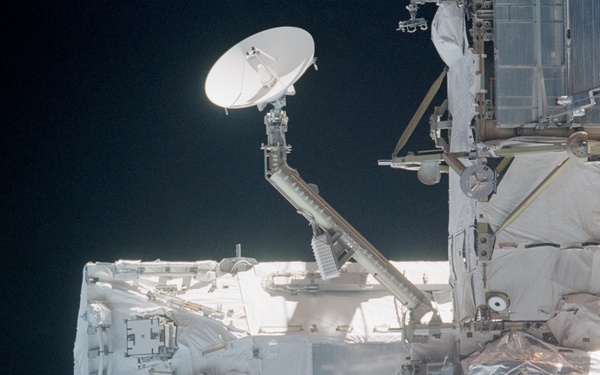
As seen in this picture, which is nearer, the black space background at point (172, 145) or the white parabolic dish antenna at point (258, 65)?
the white parabolic dish antenna at point (258, 65)

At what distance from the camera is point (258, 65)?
20016mm

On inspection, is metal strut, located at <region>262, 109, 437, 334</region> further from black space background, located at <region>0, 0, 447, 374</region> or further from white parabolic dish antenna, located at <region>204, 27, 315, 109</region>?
black space background, located at <region>0, 0, 447, 374</region>

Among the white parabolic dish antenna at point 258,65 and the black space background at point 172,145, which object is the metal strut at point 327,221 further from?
the black space background at point 172,145

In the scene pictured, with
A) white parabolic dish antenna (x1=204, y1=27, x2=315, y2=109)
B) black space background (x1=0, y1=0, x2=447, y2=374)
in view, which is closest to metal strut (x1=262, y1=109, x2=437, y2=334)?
white parabolic dish antenna (x1=204, y1=27, x2=315, y2=109)

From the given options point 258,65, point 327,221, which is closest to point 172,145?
point 258,65

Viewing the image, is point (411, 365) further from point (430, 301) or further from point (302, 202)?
point (302, 202)

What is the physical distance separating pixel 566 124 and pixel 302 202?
15.4ft

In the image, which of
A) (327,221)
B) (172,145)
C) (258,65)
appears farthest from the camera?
(172,145)

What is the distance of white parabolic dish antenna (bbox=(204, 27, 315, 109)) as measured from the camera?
20.0 m

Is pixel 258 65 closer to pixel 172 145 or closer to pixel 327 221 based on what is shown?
pixel 327 221

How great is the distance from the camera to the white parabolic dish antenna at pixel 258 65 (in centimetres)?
1997

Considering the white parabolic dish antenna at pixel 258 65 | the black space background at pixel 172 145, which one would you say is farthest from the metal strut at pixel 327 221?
the black space background at pixel 172 145

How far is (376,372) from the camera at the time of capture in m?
20.8

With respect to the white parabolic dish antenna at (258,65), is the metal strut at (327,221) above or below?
below
